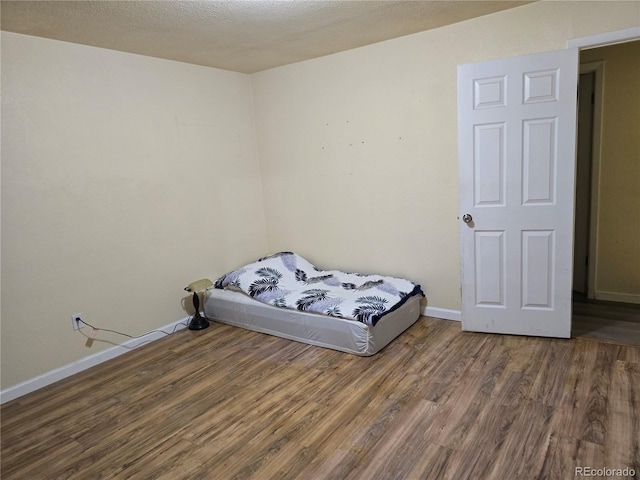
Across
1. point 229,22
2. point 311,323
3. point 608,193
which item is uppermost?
point 229,22

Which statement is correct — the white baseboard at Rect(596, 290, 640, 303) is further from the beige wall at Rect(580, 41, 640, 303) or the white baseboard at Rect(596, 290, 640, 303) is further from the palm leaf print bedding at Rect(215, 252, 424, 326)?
the palm leaf print bedding at Rect(215, 252, 424, 326)

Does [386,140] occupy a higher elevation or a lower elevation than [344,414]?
higher

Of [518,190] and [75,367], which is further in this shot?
[75,367]

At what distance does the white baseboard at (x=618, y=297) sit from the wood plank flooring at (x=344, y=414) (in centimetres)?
118

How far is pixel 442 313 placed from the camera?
3.62 m

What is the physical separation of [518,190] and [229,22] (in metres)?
2.26

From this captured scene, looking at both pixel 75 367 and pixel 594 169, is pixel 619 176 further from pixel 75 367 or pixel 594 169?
pixel 75 367

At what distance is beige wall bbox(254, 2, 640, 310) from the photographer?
3014 mm

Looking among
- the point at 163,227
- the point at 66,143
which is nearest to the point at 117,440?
the point at 163,227

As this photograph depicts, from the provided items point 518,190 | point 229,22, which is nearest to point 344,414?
point 518,190

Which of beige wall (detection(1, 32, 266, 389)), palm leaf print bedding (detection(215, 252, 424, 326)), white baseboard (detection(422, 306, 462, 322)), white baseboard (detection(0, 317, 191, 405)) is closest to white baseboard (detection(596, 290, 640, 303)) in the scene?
white baseboard (detection(422, 306, 462, 322))

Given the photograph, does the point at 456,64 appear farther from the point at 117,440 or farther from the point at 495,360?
the point at 117,440

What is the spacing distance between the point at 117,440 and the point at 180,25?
8.32ft

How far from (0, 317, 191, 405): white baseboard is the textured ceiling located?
229cm
